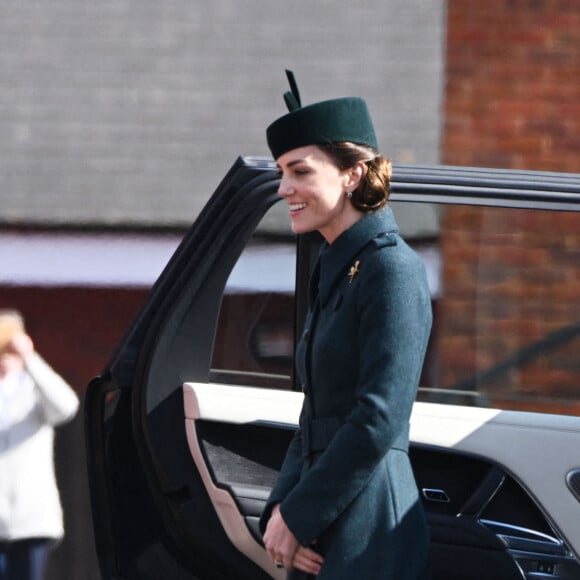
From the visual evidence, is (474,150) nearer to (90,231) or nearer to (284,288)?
(90,231)

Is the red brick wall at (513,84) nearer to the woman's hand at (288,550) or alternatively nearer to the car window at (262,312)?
the car window at (262,312)

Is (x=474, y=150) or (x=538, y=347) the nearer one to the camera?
(x=538, y=347)

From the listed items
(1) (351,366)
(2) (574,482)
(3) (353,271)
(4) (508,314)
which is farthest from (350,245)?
(2) (574,482)

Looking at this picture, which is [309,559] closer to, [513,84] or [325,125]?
[325,125]

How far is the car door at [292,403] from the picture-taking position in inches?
102

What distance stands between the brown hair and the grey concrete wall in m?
3.55

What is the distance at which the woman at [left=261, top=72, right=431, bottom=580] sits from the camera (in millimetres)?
2064

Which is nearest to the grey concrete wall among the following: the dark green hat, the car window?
the car window

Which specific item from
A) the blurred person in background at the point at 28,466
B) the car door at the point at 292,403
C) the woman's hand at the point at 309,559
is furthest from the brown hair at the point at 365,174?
the blurred person in background at the point at 28,466

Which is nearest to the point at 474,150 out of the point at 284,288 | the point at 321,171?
the point at 284,288

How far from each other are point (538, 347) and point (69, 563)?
2523mm

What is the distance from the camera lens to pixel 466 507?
261 cm

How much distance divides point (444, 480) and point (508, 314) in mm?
376

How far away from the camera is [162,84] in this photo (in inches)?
227
